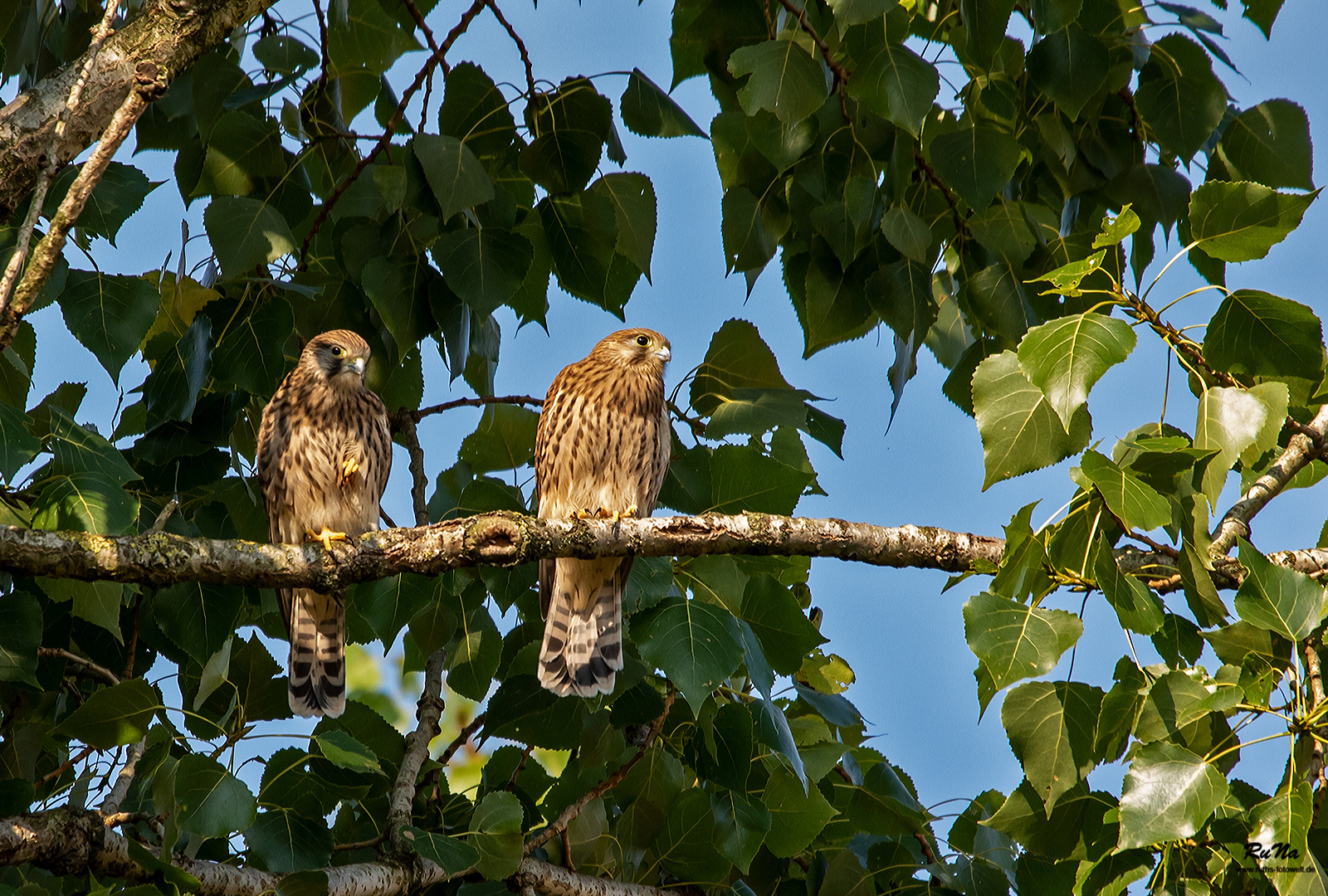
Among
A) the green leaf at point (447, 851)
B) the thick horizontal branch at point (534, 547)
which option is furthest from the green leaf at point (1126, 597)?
the green leaf at point (447, 851)

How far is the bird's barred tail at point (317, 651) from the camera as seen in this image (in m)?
3.91

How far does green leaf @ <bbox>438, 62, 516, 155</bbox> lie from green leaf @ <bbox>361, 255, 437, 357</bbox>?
395 mm

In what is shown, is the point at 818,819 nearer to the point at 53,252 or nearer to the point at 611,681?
the point at 611,681

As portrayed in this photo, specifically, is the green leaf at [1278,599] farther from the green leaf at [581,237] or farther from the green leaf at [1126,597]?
the green leaf at [581,237]

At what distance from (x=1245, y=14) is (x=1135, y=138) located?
1.74 ft

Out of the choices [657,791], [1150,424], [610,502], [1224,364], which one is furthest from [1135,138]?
[657,791]

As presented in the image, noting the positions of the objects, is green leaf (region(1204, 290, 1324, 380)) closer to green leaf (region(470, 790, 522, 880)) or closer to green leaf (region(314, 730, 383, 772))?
green leaf (region(470, 790, 522, 880))

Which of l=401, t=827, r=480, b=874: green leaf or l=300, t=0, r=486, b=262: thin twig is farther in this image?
l=300, t=0, r=486, b=262: thin twig

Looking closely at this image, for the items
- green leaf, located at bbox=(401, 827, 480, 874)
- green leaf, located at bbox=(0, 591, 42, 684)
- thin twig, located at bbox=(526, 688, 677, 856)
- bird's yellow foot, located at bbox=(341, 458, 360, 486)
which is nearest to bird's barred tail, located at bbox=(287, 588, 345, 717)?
bird's yellow foot, located at bbox=(341, 458, 360, 486)

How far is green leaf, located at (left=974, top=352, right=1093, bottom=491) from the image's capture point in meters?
2.24

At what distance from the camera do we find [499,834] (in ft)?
8.86

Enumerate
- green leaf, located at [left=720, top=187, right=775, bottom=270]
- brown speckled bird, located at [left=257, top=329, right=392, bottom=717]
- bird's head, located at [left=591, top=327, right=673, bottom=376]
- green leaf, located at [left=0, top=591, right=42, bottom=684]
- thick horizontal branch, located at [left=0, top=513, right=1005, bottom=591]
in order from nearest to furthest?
thick horizontal branch, located at [left=0, top=513, right=1005, bottom=591], green leaf, located at [left=0, top=591, right=42, bottom=684], green leaf, located at [left=720, top=187, right=775, bottom=270], brown speckled bird, located at [left=257, top=329, right=392, bottom=717], bird's head, located at [left=591, top=327, right=673, bottom=376]

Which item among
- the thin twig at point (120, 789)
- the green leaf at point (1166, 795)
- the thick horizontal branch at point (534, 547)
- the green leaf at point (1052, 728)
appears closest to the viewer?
the green leaf at point (1166, 795)

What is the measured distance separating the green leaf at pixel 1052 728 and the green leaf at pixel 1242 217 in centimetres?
92
